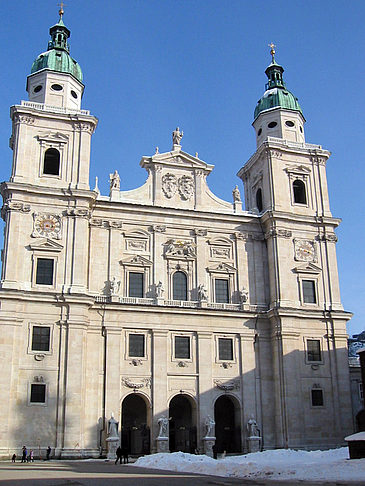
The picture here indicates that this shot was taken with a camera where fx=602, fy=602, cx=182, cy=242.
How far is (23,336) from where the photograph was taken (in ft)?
132

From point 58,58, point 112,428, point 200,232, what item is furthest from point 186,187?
point 112,428

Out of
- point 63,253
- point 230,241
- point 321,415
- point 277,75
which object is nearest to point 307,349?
point 321,415

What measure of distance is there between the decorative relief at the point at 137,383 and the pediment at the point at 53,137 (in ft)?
61.5

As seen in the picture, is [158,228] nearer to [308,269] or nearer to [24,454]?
[308,269]

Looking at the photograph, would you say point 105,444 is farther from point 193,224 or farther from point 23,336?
point 193,224

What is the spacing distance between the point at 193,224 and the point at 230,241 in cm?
338

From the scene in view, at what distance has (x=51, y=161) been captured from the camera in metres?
46.3

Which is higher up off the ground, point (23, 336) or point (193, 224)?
point (193, 224)

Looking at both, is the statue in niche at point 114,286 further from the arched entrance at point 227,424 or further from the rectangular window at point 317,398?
the rectangular window at point 317,398

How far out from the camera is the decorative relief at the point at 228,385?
4403 cm

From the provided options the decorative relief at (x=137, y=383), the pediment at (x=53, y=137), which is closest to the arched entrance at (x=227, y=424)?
the decorative relief at (x=137, y=383)

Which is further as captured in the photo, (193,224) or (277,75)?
(277,75)

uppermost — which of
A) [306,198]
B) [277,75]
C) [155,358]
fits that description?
[277,75]

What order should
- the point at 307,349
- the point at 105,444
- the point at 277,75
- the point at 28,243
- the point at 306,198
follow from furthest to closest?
the point at 277,75
the point at 306,198
the point at 307,349
the point at 28,243
the point at 105,444
